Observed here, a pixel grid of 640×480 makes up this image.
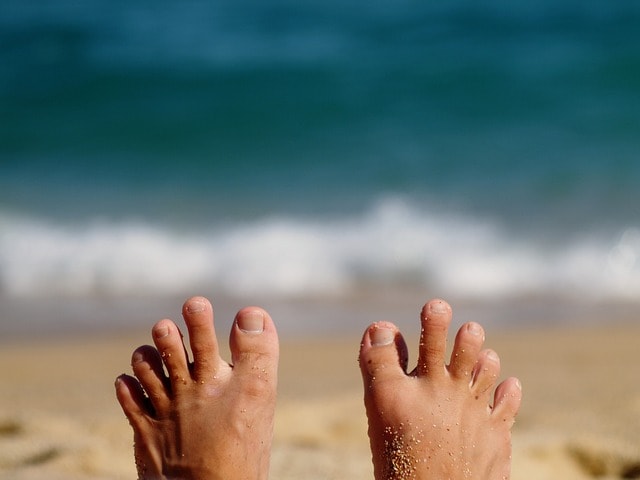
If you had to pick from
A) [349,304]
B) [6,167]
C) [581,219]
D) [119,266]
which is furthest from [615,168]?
[6,167]

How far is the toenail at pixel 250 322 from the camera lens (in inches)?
77.7

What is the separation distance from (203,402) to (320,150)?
4078 mm

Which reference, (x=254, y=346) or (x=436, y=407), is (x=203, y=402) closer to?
(x=254, y=346)

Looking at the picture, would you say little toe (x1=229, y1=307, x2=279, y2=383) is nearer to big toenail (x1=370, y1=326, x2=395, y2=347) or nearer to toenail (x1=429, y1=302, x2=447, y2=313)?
big toenail (x1=370, y1=326, x2=395, y2=347)

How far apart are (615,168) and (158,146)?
9.90 ft

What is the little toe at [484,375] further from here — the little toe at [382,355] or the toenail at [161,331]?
the toenail at [161,331]

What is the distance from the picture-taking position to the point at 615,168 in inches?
211

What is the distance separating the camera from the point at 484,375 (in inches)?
80.0

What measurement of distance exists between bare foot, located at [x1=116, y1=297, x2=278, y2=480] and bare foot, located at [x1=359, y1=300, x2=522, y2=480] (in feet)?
0.79

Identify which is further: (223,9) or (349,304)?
(223,9)

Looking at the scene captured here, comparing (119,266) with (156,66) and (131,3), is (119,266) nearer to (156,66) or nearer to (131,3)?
(156,66)

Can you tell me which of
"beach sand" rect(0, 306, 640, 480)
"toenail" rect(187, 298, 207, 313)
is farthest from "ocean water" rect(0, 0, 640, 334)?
"toenail" rect(187, 298, 207, 313)

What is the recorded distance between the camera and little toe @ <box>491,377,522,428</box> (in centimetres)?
204

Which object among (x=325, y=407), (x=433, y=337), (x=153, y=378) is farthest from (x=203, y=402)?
(x=325, y=407)
